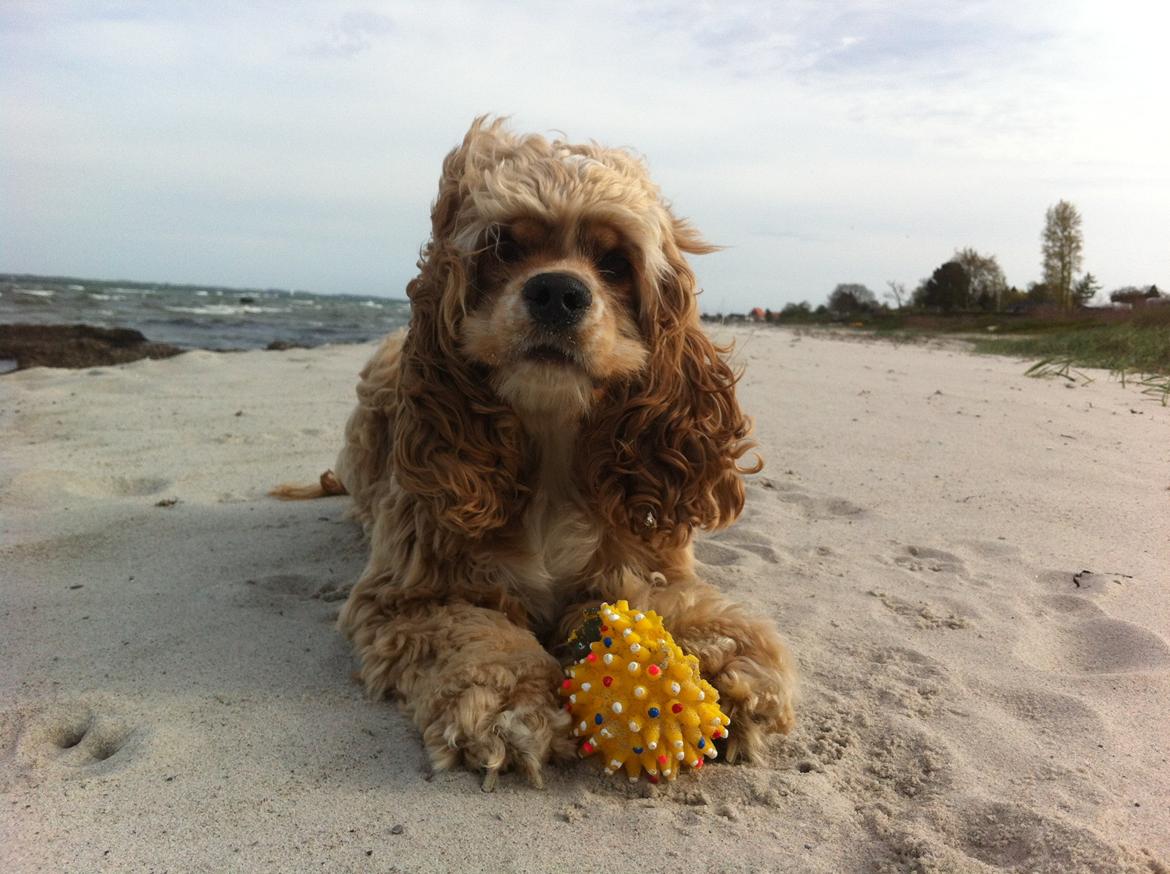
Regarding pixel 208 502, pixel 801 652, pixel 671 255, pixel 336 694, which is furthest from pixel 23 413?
pixel 801 652

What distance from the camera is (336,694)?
2799 millimetres

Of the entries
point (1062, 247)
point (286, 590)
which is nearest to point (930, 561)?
point (286, 590)

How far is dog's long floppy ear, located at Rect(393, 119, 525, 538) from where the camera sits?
2.86m

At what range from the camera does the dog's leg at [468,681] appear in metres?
2.37

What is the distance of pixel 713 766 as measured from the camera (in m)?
2.42

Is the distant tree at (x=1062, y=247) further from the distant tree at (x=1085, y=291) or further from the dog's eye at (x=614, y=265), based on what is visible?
the dog's eye at (x=614, y=265)

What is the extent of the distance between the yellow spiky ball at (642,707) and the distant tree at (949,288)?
26.1 m

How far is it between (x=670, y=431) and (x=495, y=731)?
1177 millimetres

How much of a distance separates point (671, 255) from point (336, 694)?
1.85m

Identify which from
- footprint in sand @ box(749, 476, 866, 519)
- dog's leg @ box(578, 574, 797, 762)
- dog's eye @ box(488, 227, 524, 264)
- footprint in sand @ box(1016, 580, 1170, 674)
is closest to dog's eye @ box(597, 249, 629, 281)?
dog's eye @ box(488, 227, 524, 264)

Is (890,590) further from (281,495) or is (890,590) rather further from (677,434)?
(281,495)

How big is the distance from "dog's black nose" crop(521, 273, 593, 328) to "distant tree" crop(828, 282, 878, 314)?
30146mm

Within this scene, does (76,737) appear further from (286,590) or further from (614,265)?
(614,265)

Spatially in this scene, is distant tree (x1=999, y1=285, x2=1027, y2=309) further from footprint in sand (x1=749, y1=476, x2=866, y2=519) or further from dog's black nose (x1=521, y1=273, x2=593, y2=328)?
dog's black nose (x1=521, y1=273, x2=593, y2=328)
